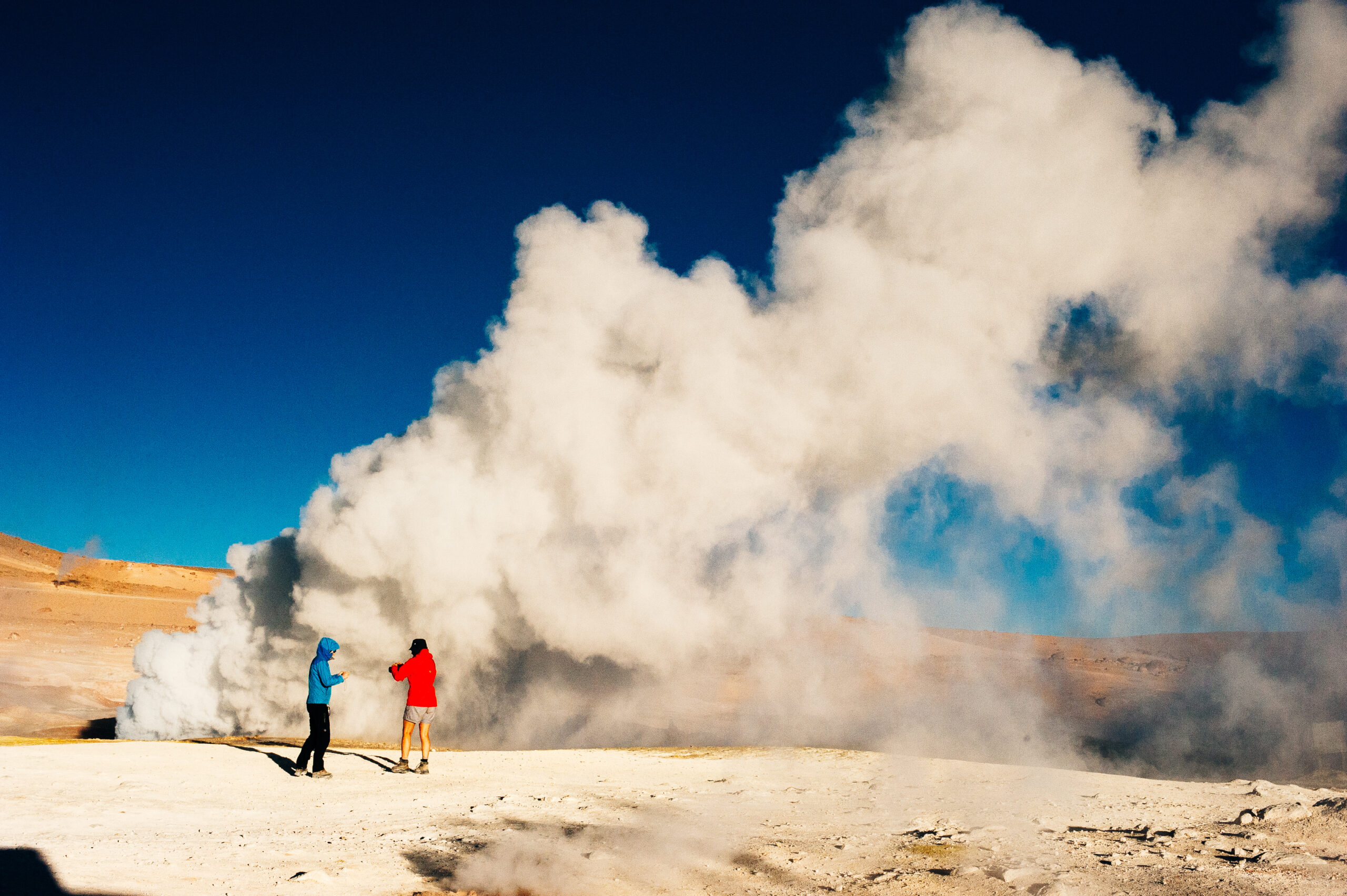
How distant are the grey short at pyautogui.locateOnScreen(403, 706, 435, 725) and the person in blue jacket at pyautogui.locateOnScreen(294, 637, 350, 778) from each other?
1008 mm

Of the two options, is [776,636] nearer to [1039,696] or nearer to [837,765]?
[1039,696]

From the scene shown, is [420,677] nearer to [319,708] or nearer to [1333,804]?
[319,708]

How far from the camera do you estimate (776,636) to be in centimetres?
2536

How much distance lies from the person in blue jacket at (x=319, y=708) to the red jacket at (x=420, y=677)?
803mm

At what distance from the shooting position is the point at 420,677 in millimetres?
10234

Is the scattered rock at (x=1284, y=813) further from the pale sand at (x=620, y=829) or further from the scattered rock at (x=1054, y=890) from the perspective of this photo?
the scattered rock at (x=1054, y=890)

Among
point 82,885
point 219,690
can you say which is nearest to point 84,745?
point 82,885

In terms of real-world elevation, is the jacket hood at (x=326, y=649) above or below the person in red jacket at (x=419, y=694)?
above

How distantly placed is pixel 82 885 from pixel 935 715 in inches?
820

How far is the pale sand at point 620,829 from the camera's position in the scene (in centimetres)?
564

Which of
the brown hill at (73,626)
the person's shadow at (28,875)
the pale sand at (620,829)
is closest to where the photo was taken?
the person's shadow at (28,875)

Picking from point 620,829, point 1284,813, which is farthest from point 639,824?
point 1284,813

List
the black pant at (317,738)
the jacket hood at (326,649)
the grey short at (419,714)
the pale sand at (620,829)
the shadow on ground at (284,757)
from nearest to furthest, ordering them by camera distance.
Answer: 1. the pale sand at (620,829)
2. the black pant at (317,738)
3. the jacket hood at (326,649)
4. the grey short at (419,714)
5. the shadow on ground at (284,757)

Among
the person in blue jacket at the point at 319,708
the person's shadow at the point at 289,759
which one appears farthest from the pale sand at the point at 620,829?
the person in blue jacket at the point at 319,708
